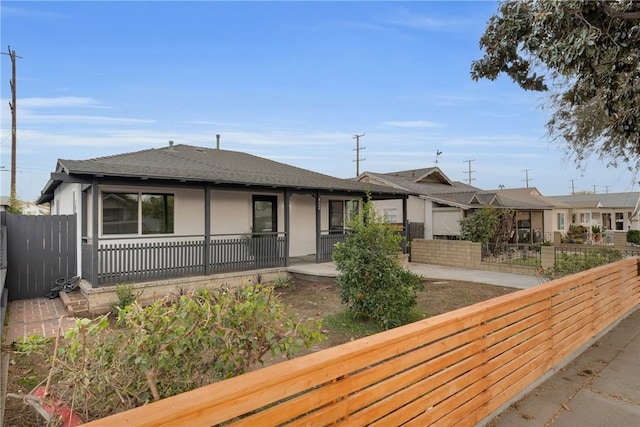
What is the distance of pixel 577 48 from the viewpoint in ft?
18.1

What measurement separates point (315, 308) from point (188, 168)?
17.9 feet

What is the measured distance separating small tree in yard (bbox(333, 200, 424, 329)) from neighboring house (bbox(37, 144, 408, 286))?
952 millimetres

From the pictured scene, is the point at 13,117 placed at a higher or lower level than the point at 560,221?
higher

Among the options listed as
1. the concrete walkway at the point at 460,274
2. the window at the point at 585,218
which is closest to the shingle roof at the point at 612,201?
the window at the point at 585,218

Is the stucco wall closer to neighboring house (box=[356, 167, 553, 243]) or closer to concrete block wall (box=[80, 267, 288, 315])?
concrete block wall (box=[80, 267, 288, 315])

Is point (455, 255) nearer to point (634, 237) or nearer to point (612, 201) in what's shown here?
point (634, 237)

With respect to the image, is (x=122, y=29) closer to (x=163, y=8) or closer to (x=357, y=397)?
(x=163, y=8)

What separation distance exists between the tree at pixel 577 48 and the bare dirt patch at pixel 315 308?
15.0 ft

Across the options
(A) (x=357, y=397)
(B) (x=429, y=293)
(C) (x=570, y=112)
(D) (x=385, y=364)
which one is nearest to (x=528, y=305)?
(D) (x=385, y=364)

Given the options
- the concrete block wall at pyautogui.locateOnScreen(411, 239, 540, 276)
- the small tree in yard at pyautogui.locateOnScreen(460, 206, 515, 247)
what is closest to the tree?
the concrete block wall at pyautogui.locateOnScreen(411, 239, 540, 276)

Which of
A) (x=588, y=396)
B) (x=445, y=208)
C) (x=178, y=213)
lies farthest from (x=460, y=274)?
(x=178, y=213)

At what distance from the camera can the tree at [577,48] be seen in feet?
18.8

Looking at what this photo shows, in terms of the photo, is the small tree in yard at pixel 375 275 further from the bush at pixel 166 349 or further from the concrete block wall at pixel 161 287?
the bush at pixel 166 349

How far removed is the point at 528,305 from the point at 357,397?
2.34 m
